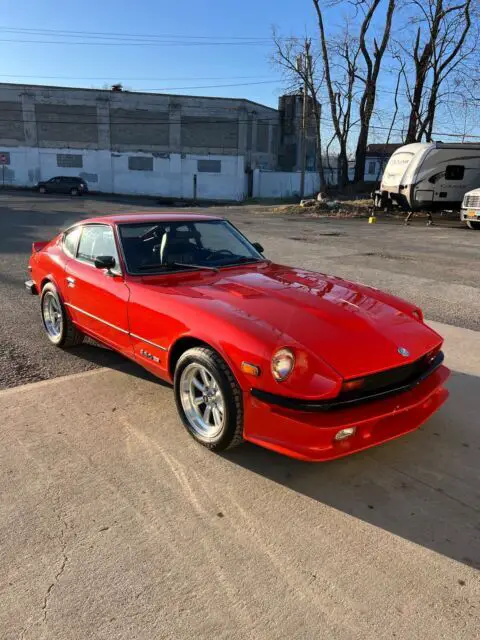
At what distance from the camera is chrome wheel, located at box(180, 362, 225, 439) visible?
317 centimetres

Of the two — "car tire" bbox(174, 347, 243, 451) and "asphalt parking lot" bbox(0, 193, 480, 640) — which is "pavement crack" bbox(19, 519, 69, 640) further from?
"car tire" bbox(174, 347, 243, 451)

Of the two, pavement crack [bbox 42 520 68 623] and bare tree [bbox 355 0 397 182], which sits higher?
bare tree [bbox 355 0 397 182]

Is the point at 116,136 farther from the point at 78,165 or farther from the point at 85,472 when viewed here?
the point at 85,472

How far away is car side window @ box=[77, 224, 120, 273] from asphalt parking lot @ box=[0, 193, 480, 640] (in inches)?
42.8

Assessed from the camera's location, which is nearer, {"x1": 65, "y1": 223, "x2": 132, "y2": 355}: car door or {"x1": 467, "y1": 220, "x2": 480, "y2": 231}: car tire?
{"x1": 65, "y1": 223, "x2": 132, "y2": 355}: car door

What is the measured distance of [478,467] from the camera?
3117 millimetres

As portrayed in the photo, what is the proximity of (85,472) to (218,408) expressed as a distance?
2.87 feet

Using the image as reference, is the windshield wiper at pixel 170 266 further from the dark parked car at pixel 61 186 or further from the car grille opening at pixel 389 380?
the dark parked car at pixel 61 186

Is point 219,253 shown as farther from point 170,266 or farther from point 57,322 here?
point 57,322

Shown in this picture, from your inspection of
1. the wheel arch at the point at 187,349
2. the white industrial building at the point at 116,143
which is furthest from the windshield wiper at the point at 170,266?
the white industrial building at the point at 116,143

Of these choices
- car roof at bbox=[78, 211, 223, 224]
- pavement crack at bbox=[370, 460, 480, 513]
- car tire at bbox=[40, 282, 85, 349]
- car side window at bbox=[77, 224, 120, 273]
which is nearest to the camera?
pavement crack at bbox=[370, 460, 480, 513]

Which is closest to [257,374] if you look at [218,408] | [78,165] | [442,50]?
[218,408]

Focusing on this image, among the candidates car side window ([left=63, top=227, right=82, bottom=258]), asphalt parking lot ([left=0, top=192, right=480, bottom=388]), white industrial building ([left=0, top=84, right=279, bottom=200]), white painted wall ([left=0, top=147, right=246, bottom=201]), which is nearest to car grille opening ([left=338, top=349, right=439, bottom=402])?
asphalt parking lot ([left=0, top=192, right=480, bottom=388])

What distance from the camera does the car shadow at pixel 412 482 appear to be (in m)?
2.57
